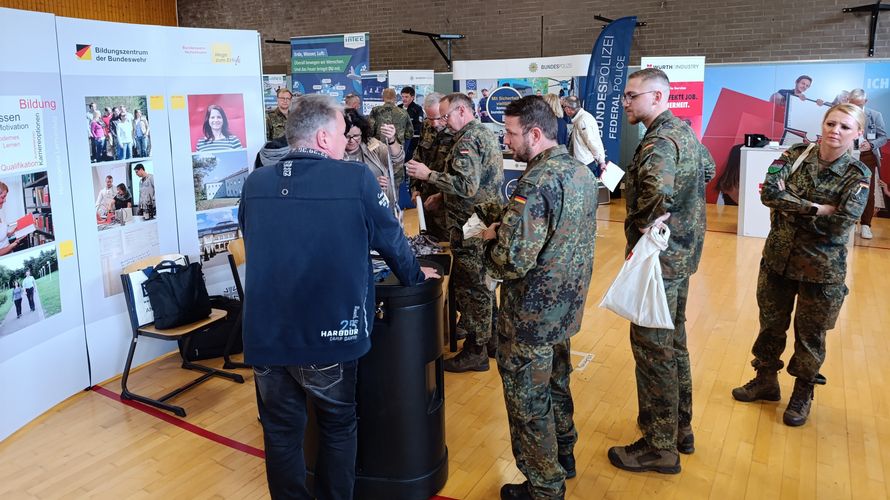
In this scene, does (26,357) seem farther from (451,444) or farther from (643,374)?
(643,374)

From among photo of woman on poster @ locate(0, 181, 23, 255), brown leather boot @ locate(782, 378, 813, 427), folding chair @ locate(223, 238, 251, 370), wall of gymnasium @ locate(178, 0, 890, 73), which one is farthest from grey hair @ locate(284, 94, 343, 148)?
wall of gymnasium @ locate(178, 0, 890, 73)

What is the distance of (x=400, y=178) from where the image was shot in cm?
551

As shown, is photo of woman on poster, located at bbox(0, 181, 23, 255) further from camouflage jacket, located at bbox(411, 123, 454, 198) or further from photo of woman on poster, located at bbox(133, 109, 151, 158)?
camouflage jacket, located at bbox(411, 123, 454, 198)

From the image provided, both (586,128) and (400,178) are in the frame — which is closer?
(400,178)

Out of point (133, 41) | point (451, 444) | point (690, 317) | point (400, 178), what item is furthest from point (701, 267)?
point (133, 41)

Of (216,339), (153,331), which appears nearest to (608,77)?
(216,339)

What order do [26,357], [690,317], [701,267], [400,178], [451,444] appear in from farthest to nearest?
[701,267] → [400,178] → [690,317] → [26,357] → [451,444]

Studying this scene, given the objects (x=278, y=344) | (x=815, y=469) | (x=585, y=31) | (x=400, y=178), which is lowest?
(x=815, y=469)

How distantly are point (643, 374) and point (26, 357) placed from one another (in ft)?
10.4

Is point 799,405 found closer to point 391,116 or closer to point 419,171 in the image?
point 419,171

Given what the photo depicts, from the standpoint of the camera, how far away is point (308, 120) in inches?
86.3

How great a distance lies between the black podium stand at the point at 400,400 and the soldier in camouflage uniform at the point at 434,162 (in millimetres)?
1747

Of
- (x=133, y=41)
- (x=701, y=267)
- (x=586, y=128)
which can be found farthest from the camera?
(x=586, y=128)

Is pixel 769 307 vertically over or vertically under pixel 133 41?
under
